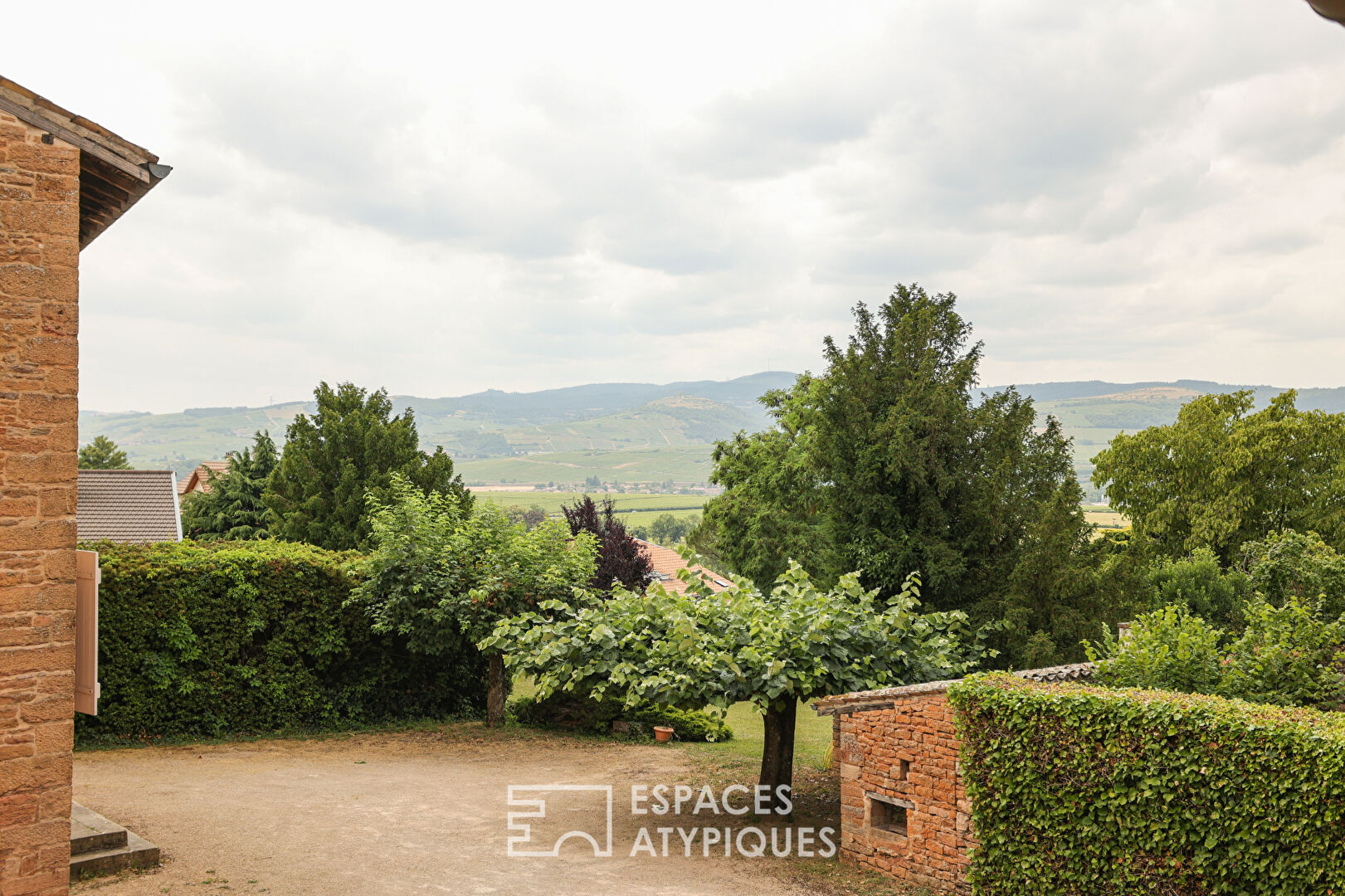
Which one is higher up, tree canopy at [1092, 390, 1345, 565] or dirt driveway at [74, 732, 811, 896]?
tree canopy at [1092, 390, 1345, 565]

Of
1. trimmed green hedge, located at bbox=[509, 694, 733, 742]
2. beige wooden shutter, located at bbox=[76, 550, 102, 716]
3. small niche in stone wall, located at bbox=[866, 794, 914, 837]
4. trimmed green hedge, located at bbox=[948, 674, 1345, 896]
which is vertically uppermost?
beige wooden shutter, located at bbox=[76, 550, 102, 716]

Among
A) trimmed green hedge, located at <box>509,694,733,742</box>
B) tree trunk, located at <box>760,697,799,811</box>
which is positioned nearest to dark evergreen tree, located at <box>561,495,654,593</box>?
trimmed green hedge, located at <box>509,694,733,742</box>

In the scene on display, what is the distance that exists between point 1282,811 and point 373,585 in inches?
570

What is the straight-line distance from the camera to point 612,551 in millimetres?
29172

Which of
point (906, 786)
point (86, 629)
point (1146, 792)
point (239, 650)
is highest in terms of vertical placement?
point (86, 629)

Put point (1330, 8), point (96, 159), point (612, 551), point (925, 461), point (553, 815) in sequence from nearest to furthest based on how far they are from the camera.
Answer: point (1330, 8), point (96, 159), point (553, 815), point (925, 461), point (612, 551)

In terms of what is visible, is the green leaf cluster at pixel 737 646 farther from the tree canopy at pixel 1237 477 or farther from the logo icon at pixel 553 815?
the tree canopy at pixel 1237 477

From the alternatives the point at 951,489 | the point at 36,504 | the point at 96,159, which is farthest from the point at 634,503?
the point at 36,504

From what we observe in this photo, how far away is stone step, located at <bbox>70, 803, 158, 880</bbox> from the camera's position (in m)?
9.31

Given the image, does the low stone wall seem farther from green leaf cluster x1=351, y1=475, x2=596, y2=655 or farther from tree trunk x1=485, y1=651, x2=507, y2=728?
tree trunk x1=485, y1=651, x2=507, y2=728

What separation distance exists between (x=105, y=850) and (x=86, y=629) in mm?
3851

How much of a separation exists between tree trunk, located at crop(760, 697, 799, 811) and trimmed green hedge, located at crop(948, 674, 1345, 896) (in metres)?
3.38

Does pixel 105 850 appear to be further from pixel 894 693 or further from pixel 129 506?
pixel 129 506

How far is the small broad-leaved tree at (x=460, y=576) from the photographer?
1702 cm
